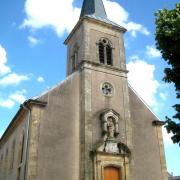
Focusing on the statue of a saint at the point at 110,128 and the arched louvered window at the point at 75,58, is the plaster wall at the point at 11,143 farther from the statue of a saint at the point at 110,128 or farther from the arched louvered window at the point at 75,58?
the arched louvered window at the point at 75,58

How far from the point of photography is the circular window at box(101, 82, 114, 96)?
19188mm

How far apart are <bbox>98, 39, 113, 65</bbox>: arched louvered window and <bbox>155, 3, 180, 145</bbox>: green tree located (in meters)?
10.5

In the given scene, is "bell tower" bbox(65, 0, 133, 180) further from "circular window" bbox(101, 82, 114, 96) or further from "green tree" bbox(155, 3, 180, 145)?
"green tree" bbox(155, 3, 180, 145)

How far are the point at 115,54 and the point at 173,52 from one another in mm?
11731

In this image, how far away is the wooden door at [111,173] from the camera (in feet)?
55.0

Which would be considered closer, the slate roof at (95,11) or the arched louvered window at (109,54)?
the arched louvered window at (109,54)

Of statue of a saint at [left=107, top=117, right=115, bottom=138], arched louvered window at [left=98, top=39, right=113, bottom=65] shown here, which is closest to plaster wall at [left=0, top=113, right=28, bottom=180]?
statue of a saint at [left=107, top=117, right=115, bottom=138]

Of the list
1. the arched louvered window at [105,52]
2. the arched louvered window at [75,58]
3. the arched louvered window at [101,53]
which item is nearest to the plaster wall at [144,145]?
the arched louvered window at [105,52]

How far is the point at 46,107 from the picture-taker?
16828 mm

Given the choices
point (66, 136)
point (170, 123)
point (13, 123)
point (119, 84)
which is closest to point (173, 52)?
point (170, 123)

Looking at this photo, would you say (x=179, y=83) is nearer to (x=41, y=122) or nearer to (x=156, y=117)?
(x=41, y=122)

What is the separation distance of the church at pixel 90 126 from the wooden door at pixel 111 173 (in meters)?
0.06

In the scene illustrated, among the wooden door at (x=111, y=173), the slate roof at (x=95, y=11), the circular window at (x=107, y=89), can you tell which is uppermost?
the slate roof at (x=95, y=11)

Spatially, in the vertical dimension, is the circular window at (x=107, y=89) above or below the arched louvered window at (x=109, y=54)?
below
